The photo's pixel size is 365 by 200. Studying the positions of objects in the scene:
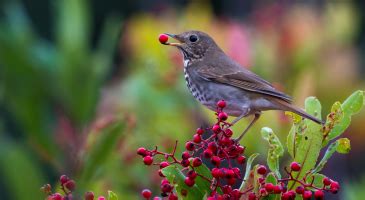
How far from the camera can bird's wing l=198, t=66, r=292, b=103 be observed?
5250 mm

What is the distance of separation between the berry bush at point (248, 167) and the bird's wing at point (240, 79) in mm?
1299

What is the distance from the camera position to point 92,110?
6695 mm

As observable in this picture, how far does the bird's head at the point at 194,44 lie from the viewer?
560 centimetres

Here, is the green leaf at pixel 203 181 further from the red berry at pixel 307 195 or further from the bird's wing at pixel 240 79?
the bird's wing at pixel 240 79

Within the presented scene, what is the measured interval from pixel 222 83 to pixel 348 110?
1761mm

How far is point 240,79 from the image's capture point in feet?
18.0

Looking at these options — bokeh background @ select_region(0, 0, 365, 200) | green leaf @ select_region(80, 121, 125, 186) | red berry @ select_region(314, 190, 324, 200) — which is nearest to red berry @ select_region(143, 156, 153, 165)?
red berry @ select_region(314, 190, 324, 200)

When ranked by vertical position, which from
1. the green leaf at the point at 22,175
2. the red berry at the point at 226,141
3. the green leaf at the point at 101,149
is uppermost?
the red berry at the point at 226,141

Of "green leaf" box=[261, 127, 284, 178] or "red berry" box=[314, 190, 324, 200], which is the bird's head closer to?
"green leaf" box=[261, 127, 284, 178]

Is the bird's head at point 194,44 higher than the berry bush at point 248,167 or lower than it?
higher

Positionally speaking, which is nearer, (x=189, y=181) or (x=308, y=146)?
(x=189, y=181)

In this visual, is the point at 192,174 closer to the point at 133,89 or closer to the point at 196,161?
the point at 196,161

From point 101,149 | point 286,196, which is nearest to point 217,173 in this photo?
point 286,196

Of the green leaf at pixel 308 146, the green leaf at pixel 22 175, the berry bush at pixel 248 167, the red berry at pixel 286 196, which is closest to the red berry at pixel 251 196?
the berry bush at pixel 248 167
